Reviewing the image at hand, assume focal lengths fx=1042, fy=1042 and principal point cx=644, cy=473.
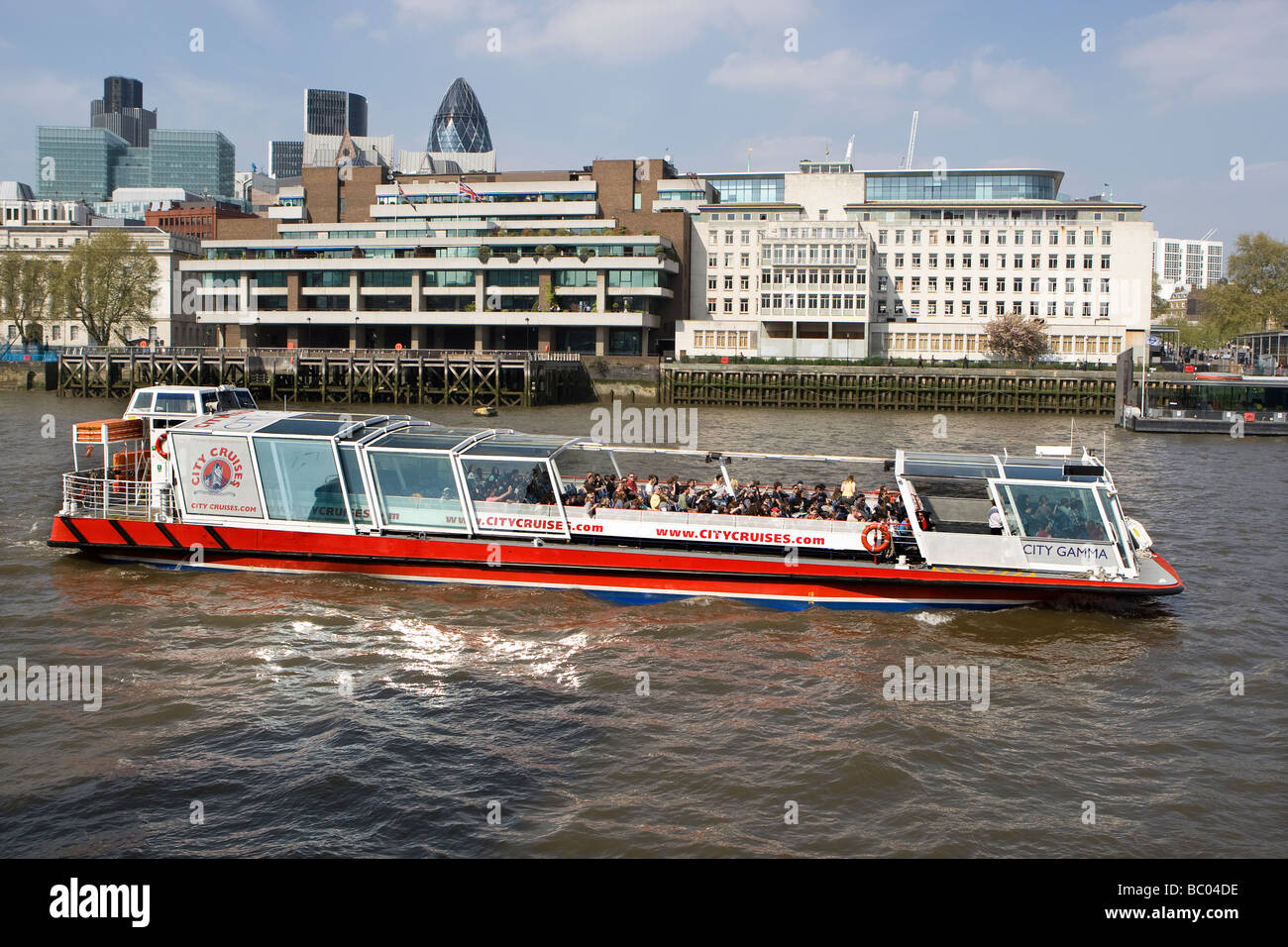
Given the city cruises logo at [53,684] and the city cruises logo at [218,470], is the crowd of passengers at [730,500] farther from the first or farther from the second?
the city cruises logo at [53,684]

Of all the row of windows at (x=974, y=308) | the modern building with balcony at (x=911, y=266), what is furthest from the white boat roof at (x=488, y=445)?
the row of windows at (x=974, y=308)

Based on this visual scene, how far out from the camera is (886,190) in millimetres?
101688

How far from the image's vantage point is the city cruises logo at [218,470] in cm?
1939

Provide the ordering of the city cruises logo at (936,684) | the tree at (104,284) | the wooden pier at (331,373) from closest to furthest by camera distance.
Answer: the city cruises logo at (936,684)
the wooden pier at (331,373)
the tree at (104,284)

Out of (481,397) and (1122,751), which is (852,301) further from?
(1122,751)

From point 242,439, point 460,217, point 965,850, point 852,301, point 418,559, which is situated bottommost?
point 965,850

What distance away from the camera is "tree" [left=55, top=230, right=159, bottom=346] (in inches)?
3433

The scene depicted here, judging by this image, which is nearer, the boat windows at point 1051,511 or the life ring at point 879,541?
the boat windows at point 1051,511

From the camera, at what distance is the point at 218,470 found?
1947 cm

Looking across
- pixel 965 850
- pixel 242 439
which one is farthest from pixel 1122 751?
pixel 242 439

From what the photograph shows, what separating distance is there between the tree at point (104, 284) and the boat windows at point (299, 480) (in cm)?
7916

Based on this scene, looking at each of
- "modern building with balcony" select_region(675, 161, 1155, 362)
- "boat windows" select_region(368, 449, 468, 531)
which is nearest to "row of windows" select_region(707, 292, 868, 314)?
"modern building with balcony" select_region(675, 161, 1155, 362)
